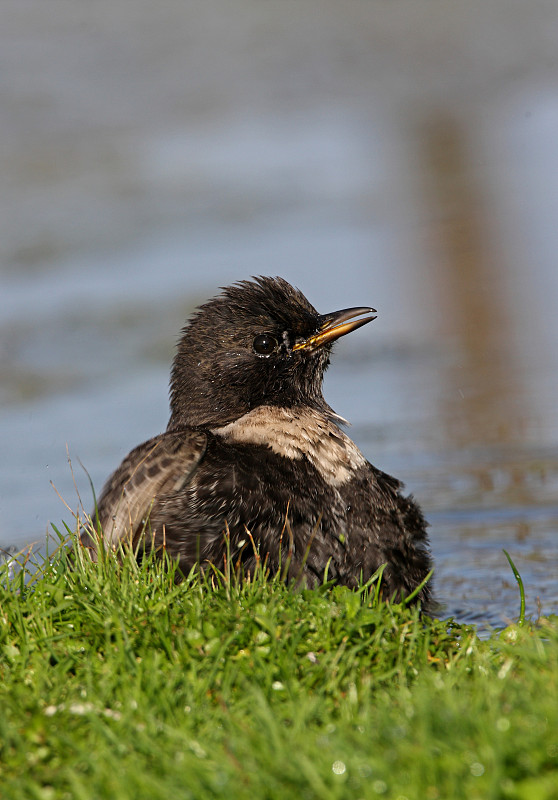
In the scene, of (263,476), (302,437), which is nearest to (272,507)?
(263,476)

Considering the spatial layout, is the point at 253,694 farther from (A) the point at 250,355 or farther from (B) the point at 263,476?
(A) the point at 250,355

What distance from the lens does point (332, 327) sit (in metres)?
6.20

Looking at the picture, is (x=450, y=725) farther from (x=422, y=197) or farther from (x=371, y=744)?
(x=422, y=197)

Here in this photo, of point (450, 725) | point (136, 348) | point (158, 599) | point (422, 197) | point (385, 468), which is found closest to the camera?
point (450, 725)

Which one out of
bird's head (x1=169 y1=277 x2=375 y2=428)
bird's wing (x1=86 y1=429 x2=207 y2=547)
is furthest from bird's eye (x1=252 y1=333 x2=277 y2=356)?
bird's wing (x1=86 y1=429 x2=207 y2=547)

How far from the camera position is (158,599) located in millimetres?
4539

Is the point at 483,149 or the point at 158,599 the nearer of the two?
the point at 158,599

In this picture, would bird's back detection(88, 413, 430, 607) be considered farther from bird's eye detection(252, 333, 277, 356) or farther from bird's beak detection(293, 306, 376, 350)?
bird's beak detection(293, 306, 376, 350)

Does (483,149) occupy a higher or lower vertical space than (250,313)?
higher

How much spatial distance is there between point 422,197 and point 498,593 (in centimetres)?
1174

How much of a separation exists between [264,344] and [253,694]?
2.58m

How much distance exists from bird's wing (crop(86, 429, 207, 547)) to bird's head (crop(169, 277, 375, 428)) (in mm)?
372

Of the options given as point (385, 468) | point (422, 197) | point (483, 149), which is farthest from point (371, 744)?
point (483, 149)

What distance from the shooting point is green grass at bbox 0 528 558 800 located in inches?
121
